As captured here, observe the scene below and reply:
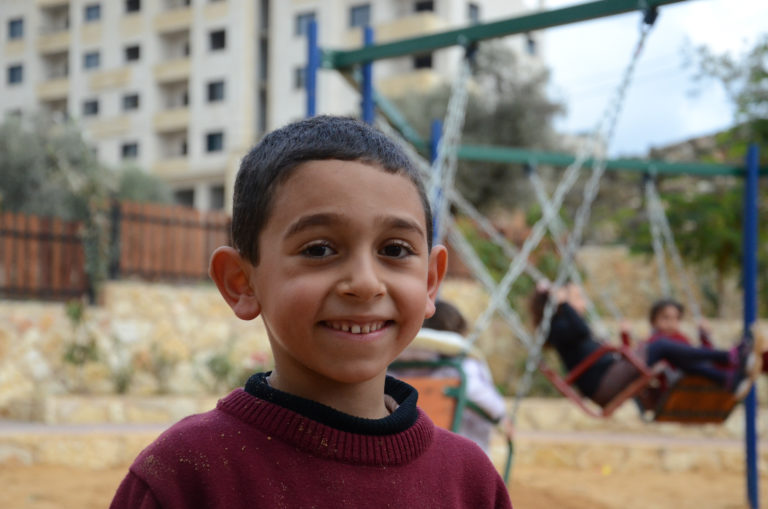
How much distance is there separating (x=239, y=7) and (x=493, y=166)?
535 inches

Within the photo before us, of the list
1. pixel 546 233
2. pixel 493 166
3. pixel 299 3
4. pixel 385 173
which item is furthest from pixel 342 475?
pixel 299 3

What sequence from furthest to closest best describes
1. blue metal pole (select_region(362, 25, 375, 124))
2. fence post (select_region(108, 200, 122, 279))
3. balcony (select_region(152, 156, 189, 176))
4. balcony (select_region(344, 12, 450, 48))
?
balcony (select_region(152, 156, 189, 176))
balcony (select_region(344, 12, 450, 48))
fence post (select_region(108, 200, 122, 279))
blue metal pole (select_region(362, 25, 375, 124))

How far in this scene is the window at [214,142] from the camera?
Result: 29820 mm

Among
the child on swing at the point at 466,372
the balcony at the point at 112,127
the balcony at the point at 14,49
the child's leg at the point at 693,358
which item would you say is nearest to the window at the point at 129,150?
the balcony at the point at 112,127

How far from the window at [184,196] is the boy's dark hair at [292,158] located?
30.8m

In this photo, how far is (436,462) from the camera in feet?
4.10

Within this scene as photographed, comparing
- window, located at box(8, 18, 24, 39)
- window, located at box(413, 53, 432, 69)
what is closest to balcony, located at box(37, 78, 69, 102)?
window, located at box(8, 18, 24, 39)

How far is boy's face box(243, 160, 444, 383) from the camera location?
1128 mm

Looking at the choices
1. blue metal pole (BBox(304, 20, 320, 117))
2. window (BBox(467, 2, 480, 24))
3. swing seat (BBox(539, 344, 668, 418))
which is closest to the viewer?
blue metal pole (BBox(304, 20, 320, 117))

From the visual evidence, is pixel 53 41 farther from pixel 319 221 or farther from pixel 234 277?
pixel 319 221

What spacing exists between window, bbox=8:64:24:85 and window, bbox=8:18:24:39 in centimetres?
126

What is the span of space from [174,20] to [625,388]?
28068mm

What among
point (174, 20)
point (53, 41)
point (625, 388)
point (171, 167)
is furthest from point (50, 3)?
point (625, 388)

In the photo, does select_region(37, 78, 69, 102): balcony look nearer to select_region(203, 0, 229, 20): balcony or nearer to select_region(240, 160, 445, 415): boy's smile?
select_region(203, 0, 229, 20): balcony
